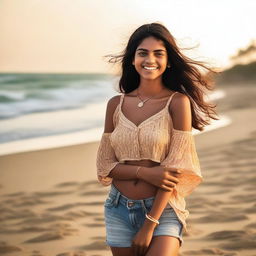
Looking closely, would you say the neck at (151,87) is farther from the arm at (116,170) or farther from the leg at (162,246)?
the leg at (162,246)

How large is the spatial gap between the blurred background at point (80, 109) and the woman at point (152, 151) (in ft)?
0.83

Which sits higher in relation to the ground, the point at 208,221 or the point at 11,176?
the point at 11,176

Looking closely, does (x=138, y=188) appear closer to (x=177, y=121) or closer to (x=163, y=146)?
(x=163, y=146)

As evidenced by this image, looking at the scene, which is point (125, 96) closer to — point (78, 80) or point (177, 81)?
point (177, 81)

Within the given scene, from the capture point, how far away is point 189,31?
58.6 ft

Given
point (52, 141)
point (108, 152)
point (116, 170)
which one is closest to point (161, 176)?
point (116, 170)

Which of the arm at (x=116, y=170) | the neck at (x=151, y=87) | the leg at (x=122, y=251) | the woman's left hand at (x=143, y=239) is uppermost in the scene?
the neck at (x=151, y=87)

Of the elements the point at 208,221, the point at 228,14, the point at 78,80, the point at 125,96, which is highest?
the point at 228,14

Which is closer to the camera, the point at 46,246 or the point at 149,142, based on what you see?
the point at 149,142

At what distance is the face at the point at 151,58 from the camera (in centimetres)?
273

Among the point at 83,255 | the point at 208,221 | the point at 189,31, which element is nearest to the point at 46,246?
the point at 83,255

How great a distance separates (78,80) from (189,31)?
5323 mm

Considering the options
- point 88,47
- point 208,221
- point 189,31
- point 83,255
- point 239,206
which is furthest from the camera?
point 88,47

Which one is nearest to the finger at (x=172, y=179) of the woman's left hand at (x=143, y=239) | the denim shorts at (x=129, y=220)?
the denim shorts at (x=129, y=220)
